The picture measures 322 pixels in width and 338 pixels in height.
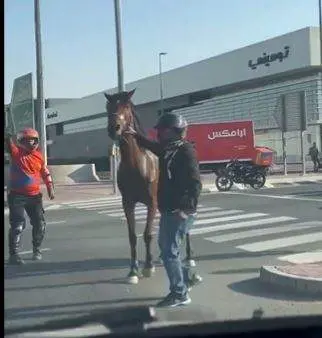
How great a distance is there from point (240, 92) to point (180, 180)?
184 feet

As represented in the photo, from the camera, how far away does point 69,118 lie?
83.1 metres

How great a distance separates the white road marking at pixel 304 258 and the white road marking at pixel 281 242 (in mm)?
840

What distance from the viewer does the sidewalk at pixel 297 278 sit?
7.41 m

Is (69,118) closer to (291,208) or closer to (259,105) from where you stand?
(259,105)

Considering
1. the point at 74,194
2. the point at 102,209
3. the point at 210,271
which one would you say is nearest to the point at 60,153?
the point at 74,194

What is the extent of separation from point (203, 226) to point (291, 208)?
412 cm

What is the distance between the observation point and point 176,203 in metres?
6.92

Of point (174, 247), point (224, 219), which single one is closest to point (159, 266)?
point (174, 247)

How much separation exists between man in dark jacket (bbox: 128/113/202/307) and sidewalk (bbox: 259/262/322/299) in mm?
1269

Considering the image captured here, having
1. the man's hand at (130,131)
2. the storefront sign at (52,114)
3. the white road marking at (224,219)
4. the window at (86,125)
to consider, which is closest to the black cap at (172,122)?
the man's hand at (130,131)

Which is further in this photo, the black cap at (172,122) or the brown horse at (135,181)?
the brown horse at (135,181)

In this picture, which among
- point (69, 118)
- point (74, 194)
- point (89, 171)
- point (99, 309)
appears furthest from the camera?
point (69, 118)

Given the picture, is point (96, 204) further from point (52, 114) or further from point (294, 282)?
point (52, 114)

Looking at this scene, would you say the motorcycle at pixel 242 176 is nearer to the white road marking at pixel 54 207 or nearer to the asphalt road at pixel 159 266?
the white road marking at pixel 54 207
